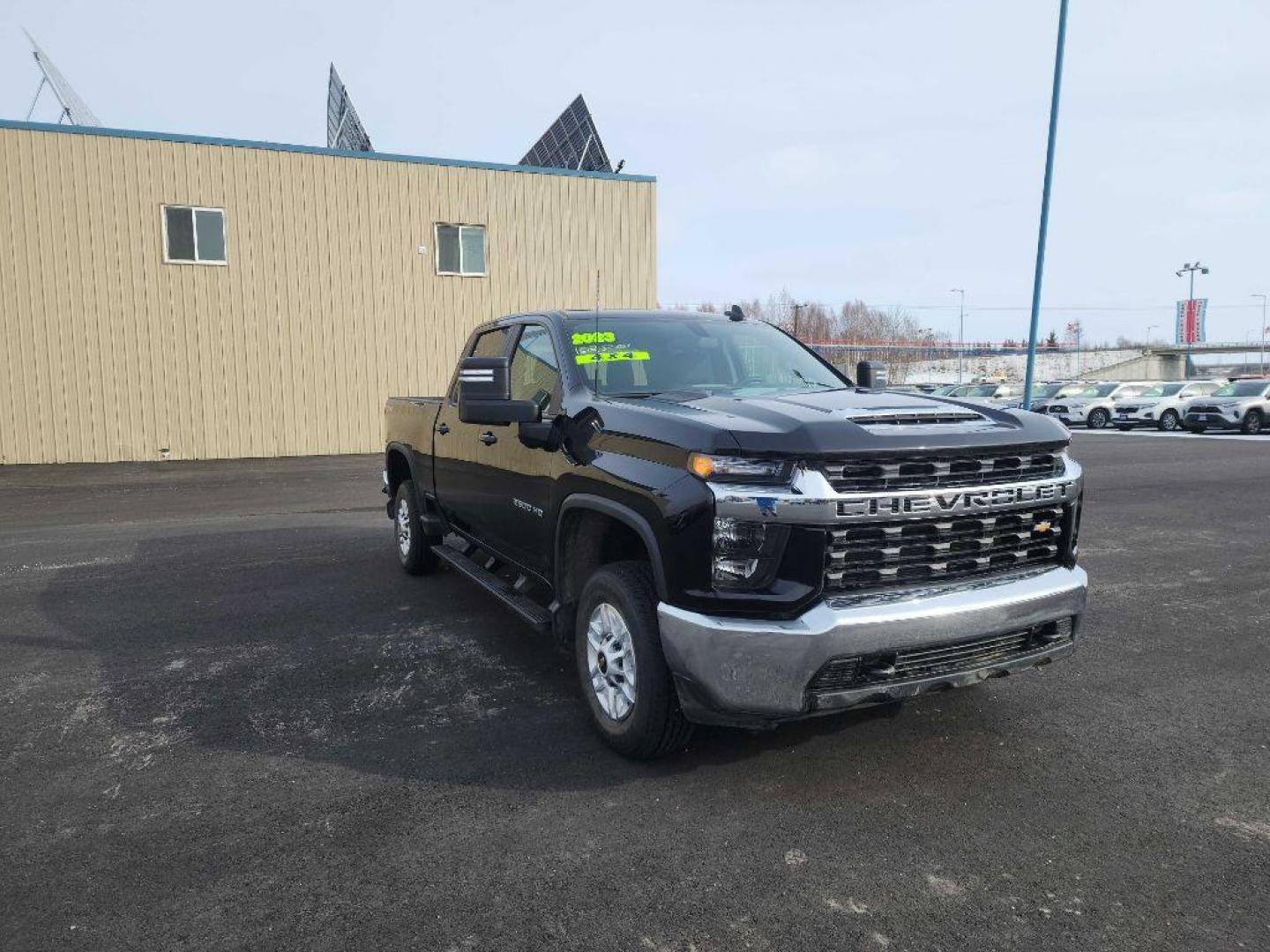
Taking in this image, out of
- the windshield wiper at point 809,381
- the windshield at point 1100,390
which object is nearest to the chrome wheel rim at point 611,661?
the windshield wiper at point 809,381

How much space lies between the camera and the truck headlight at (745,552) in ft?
10.0

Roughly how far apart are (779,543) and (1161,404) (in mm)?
28522

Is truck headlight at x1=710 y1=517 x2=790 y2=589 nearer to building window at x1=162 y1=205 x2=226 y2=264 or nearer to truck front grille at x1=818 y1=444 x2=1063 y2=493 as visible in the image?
truck front grille at x1=818 y1=444 x2=1063 y2=493

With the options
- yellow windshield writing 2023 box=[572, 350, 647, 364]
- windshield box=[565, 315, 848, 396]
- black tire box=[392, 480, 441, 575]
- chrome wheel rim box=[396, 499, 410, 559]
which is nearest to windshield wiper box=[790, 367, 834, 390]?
windshield box=[565, 315, 848, 396]

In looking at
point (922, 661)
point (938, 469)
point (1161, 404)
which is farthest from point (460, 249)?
point (1161, 404)

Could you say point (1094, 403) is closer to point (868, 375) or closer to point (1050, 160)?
point (1050, 160)

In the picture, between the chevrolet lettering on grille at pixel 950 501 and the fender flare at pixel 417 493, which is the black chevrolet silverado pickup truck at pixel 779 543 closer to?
the chevrolet lettering on grille at pixel 950 501

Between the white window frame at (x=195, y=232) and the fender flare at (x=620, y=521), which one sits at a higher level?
the white window frame at (x=195, y=232)

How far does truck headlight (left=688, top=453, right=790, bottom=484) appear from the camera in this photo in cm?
309

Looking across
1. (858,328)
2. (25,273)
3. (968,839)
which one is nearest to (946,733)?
(968,839)

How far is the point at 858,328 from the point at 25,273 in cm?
9363

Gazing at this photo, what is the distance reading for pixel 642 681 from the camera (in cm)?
333

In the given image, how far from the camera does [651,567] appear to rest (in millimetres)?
3389

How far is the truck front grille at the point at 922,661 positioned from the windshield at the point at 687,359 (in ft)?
4.92
